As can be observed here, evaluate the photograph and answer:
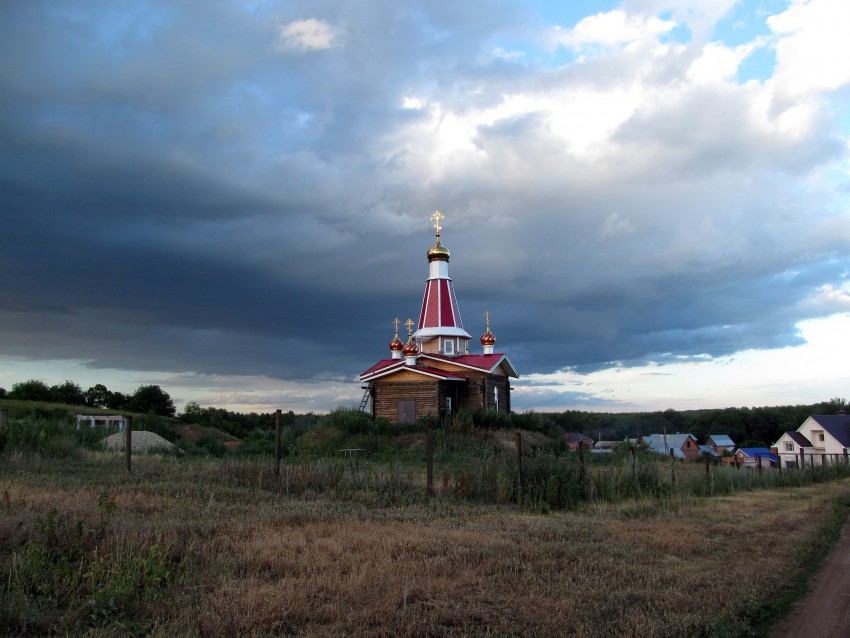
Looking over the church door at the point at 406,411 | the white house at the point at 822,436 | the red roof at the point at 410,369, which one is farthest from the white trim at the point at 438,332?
the white house at the point at 822,436

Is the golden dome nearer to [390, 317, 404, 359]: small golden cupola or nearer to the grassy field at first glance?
[390, 317, 404, 359]: small golden cupola

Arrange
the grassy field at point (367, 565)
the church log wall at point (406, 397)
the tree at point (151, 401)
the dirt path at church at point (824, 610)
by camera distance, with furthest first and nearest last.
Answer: the tree at point (151, 401)
the church log wall at point (406, 397)
the dirt path at church at point (824, 610)
the grassy field at point (367, 565)

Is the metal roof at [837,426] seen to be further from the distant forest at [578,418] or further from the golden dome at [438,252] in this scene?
the golden dome at [438,252]

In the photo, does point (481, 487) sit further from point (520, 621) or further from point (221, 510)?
point (520, 621)

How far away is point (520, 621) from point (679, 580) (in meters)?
2.52

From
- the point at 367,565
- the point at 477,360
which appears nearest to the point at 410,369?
the point at 477,360

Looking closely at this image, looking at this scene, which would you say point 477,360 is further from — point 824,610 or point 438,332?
point 824,610

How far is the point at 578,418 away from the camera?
9288 cm

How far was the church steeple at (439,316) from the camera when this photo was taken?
40875 millimetres

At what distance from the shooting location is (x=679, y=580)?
23.9 feet

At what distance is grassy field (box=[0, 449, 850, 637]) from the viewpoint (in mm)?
5512

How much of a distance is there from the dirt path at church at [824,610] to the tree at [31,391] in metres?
55.9

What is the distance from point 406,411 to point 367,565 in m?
29.4

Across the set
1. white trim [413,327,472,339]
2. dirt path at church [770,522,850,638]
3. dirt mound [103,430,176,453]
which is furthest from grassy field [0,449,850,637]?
white trim [413,327,472,339]
